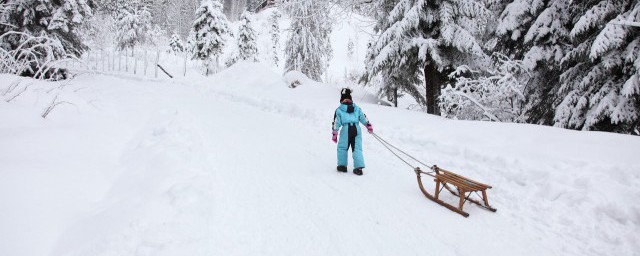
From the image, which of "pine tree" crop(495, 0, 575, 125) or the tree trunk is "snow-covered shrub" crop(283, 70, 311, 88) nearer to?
the tree trunk

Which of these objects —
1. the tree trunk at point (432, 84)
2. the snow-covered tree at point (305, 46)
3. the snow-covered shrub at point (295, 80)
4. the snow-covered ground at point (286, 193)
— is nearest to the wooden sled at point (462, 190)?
the snow-covered ground at point (286, 193)

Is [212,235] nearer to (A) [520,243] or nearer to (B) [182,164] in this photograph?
(B) [182,164]

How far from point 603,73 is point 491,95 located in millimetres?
2598

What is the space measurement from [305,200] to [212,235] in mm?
1435

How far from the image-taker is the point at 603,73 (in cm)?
713

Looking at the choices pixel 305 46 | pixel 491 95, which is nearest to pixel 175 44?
pixel 305 46

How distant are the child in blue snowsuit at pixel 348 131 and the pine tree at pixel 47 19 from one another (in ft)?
55.9

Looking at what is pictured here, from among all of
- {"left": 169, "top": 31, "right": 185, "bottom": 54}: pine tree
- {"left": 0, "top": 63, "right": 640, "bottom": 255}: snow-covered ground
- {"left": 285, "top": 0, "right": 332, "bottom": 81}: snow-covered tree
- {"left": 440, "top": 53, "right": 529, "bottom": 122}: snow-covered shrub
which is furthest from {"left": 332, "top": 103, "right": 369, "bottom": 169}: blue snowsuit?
{"left": 169, "top": 31, "right": 185, "bottom": 54}: pine tree

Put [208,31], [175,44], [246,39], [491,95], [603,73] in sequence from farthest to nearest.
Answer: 1. [175,44]
2. [246,39]
3. [208,31]
4. [491,95]
5. [603,73]

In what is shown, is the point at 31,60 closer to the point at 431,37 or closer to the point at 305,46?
the point at 431,37

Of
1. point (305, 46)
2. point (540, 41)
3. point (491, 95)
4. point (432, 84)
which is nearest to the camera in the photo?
point (540, 41)

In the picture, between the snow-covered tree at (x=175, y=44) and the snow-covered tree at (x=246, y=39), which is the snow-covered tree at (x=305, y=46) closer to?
the snow-covered tree at (x=246, y=39)

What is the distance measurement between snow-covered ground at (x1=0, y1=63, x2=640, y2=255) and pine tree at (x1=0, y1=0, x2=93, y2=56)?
14314 millimetres

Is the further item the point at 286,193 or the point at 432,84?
the point at 432,84
